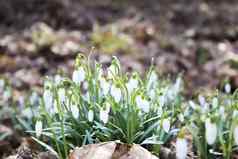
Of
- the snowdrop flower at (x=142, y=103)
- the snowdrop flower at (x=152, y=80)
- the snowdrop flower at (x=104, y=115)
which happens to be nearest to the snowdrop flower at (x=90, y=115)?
the snowdrop flower at (x=104, y=115)

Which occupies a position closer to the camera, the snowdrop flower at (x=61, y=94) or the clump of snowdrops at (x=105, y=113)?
the clump of snowdrops at (x=105, y=113)

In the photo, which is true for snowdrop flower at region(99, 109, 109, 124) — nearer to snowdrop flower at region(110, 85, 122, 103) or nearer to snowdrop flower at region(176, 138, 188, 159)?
snowdrop flower at region(110, 85, 122, 103)

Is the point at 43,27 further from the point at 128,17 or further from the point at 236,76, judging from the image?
the point at 236,76

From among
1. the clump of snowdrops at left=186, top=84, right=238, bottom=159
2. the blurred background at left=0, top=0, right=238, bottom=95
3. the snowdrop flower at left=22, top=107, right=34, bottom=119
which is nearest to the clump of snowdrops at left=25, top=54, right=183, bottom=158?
the clump of snowdrops at left=186, top=84, right=238, bottom=159

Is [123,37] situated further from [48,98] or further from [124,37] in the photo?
[48,98]

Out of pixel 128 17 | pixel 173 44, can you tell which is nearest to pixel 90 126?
pixel 173 44

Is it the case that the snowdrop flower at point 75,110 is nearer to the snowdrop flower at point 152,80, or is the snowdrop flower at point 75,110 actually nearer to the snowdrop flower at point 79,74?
the snowdrop flower at point 79,74
